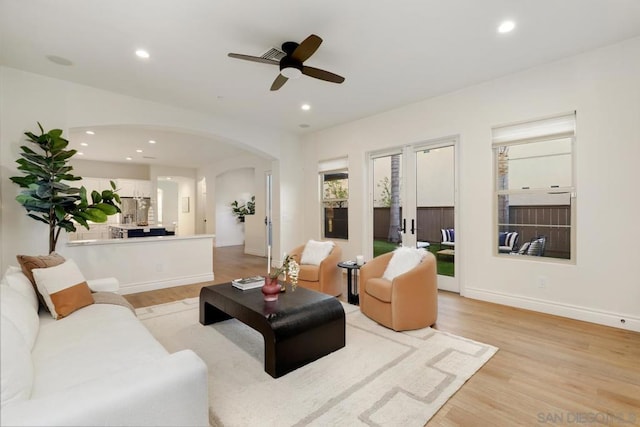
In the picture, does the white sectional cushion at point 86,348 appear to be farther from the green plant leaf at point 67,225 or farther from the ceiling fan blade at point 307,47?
the ceiling fan blade at point 307,47

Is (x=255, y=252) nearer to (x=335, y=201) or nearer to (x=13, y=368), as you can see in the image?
(x=335, y=201)

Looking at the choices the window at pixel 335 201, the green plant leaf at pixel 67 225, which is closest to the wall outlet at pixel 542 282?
the window at pixel 335 201

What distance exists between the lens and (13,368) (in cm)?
112

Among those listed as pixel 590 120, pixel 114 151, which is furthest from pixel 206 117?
pixel 590 120

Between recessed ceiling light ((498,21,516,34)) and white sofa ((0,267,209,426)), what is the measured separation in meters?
3.63

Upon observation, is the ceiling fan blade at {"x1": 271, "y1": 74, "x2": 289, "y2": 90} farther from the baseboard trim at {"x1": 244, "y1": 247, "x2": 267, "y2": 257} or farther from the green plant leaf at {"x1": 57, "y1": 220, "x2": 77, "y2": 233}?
the baseboard trim at {"x1": 244, "y1": 247, "x2": 267, "y2": 257}

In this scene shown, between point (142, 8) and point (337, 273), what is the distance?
3624 mm

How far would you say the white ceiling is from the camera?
8.42 ft

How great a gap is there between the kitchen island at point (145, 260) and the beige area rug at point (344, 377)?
68.0 inches

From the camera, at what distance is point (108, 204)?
3631 mm

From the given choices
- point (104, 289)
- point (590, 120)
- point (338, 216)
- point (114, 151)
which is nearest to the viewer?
point (104, 289)

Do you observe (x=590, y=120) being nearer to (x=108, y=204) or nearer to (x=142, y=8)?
(x=142, y=8)

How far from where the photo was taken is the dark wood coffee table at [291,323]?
2215 mm

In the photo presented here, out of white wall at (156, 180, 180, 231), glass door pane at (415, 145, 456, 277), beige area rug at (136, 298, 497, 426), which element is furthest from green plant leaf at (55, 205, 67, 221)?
white wall at (156, 180, 180, 231)
